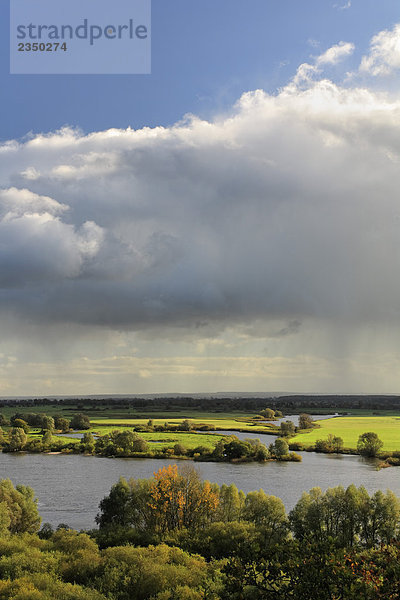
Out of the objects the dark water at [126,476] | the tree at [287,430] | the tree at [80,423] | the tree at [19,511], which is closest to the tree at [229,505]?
the dark water at [126,476]

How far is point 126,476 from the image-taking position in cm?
7312

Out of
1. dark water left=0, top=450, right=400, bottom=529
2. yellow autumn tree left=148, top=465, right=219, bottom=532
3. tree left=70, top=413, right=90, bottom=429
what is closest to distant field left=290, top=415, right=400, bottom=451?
dark water left=0, top=450, right=400, bottom=529

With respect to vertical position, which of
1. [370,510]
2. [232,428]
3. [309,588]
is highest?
[309,588]

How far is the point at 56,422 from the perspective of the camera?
13588 cm

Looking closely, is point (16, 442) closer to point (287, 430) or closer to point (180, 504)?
point (287, 430)

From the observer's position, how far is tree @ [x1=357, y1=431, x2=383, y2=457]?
8994cm

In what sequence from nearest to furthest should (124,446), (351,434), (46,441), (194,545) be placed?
(194,545) < (124,446) < (46,441) < (351,434)

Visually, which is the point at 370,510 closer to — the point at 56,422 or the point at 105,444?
the point at 105,444

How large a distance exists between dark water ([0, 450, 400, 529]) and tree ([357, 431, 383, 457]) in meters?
2.19

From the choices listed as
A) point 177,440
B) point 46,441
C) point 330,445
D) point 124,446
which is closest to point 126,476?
point 124,446

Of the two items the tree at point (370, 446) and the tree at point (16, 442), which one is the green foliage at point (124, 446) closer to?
the tree at point (16, 442)

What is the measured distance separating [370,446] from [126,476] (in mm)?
45927

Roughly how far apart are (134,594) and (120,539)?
13.1 metres

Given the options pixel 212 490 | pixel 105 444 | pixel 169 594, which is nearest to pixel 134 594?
pixel 169 594
